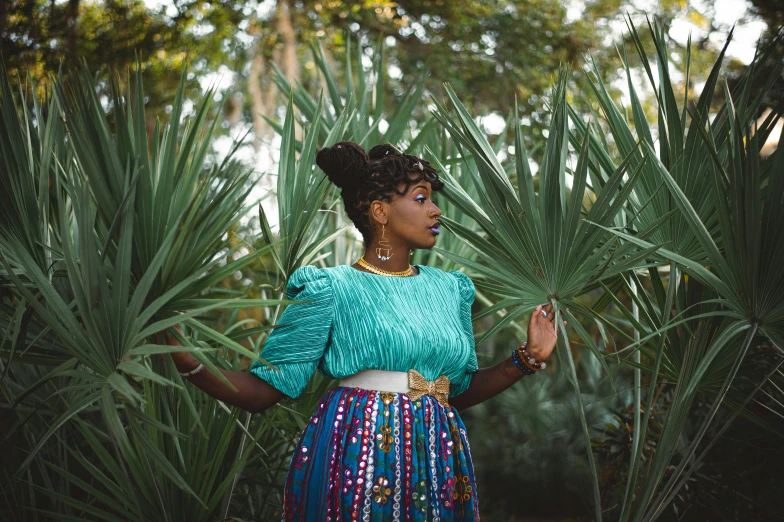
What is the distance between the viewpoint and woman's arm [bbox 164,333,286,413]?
1785 millimetres

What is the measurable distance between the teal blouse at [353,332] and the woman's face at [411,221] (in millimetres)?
128

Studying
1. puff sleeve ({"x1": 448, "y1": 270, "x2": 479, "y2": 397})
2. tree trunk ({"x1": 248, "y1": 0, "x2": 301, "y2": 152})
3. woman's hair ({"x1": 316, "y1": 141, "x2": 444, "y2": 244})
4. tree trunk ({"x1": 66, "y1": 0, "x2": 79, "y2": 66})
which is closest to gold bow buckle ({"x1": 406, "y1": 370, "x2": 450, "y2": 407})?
puff sleeve ({"x1": 448, "y1": 270, "x2": 479, "y2": 397})

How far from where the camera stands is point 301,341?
1900mm

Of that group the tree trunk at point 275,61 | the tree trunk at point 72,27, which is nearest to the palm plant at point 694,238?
the tree trunk at point 72,27

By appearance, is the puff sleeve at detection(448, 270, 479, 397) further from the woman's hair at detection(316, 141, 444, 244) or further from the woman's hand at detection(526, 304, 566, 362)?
the woman's hair at detection(316, 141, 444, 244)

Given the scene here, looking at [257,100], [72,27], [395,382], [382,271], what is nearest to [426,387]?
[395,382]

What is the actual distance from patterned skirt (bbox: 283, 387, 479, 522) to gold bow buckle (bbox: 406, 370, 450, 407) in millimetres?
18

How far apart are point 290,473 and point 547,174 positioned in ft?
3.68

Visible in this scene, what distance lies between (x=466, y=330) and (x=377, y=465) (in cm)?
53

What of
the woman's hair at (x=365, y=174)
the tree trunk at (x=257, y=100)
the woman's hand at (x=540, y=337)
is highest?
the tree trunk at (x=257, y=100)

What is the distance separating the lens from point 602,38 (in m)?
8.51

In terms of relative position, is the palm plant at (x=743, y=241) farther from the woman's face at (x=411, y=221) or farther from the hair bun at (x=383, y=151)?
the hair bun at (x=383, y=151)

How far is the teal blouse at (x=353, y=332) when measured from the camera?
1896mm

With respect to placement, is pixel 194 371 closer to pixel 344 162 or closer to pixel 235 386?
pixel 235 386
